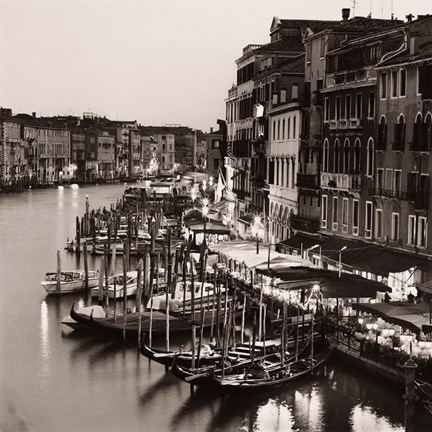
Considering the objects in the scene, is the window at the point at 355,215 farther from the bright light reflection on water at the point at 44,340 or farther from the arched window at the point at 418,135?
the bright light reflection on water at the point at 44,340

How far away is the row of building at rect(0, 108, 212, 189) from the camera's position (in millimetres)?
85375

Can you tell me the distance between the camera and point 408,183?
18.9 m

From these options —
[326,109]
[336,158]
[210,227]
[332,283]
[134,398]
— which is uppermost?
[326,109]

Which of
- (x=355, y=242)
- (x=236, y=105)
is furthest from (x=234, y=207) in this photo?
(x=355, y=242)

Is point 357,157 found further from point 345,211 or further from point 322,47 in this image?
point 322,47

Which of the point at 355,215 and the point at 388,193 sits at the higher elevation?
the point at 388,193

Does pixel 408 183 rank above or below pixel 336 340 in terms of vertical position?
above

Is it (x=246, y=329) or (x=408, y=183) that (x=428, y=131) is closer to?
(x=408, y=183)

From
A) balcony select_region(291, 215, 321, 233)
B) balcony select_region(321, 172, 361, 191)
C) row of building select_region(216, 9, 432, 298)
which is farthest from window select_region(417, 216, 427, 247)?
balcony select_region(291, 215, 321, 233)

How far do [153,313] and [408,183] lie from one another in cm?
496

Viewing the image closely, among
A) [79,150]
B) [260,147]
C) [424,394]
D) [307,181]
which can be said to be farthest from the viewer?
[79,150]

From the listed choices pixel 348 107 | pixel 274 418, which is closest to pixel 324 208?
pixel 348 107

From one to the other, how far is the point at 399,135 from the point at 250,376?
19.9 ft

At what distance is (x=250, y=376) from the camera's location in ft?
49.6
